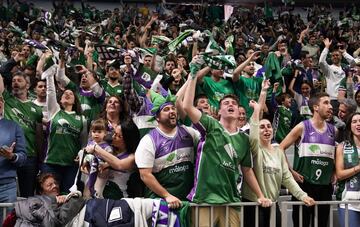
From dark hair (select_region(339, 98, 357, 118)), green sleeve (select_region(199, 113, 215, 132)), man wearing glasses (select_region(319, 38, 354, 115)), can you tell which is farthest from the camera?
man wearing glasses (select_region(319, 38, 354, 115))

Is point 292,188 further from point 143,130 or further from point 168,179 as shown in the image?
point 143,130

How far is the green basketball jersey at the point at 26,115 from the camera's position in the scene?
6.34 metres

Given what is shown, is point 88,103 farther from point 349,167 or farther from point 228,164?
point 349,167

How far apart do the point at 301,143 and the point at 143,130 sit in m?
1.50

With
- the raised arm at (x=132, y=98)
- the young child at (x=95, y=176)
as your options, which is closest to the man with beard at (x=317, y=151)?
the raised arm at (x=132, y=98)

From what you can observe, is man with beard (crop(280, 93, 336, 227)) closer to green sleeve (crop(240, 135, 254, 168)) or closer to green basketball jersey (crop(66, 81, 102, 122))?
green sleeve (crop(240, 135, 254, 168))

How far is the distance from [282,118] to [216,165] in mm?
2940

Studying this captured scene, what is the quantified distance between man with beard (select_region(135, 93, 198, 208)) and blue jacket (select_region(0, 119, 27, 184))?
1.08 meters

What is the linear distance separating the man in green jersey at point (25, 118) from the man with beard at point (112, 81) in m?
1.17

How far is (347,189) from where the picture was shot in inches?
225

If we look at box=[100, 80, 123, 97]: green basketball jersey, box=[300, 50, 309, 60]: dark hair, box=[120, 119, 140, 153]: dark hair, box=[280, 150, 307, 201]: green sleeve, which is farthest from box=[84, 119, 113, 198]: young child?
box=[300, 50, 309, 60]: dark hair

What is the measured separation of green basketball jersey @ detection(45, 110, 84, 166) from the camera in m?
6.38

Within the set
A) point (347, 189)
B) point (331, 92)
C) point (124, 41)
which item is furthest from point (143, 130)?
point (124, 41)

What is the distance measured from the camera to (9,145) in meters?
5.58
